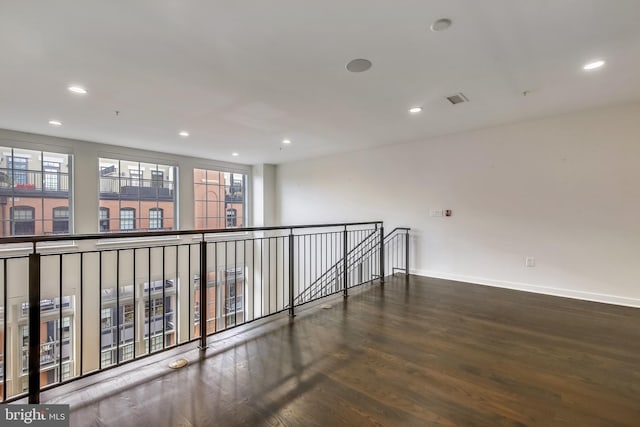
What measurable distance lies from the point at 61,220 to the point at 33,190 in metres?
0.63

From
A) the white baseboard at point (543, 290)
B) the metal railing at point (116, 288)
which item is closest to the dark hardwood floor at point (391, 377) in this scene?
the white baseboard at point (543, 290)

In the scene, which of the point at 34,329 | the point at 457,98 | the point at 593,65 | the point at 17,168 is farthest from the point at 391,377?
the point at 17,168

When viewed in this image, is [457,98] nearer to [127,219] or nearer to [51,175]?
[127,219]

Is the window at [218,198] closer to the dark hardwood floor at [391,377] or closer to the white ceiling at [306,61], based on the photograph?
the white ceiling at [306,61]

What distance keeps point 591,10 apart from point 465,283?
379cm

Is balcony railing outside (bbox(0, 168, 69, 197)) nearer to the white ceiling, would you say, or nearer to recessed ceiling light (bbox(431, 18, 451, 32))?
the white ceiling

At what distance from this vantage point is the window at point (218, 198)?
7.20m

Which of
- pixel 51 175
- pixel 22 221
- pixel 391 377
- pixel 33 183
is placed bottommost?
pixel 391 377

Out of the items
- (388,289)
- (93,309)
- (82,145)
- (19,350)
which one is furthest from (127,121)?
(388,289)

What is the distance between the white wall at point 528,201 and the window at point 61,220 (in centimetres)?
564

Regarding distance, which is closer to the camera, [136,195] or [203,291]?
[203,291]

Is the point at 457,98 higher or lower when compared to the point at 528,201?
higher

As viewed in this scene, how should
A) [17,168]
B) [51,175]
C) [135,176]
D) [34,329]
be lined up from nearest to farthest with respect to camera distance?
[34,329] < [17,168] < [51,175] < [135,176]

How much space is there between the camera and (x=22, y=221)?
4.97 metres
